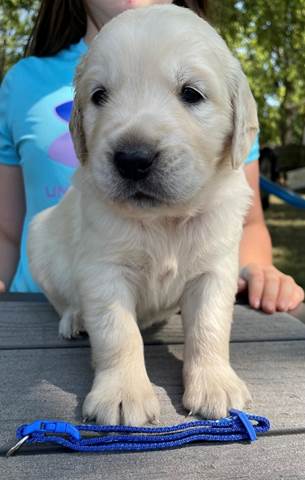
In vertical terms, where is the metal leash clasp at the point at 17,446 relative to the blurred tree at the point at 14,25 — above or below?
above

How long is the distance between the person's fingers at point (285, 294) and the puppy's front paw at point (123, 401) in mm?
1017

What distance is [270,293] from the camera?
2.50 metres

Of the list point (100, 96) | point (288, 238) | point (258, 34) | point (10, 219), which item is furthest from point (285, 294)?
point (258, 34)

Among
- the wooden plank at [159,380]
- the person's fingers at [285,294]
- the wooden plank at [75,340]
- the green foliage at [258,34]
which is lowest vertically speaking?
the green foliage at [258,34]

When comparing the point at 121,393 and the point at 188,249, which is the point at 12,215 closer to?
the point at 188,249

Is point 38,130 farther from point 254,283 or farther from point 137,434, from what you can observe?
point 137,434

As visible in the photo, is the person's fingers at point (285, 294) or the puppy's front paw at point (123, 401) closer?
the puppy's front paw at point (123, 401)

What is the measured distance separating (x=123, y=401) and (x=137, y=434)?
0.47 feet

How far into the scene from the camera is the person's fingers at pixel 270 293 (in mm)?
2439

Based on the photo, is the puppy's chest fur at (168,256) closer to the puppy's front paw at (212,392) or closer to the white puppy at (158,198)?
the white puppy at (158,198)

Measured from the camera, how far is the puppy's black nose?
5.12ft

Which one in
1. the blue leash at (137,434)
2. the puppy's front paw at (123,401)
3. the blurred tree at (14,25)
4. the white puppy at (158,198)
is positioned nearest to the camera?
the blue leash at (137,434)

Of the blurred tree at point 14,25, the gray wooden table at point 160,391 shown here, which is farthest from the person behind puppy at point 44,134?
the blurred tree at point 14,25

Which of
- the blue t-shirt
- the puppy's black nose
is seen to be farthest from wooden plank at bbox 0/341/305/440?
the blue t-shirt
